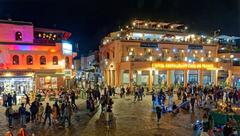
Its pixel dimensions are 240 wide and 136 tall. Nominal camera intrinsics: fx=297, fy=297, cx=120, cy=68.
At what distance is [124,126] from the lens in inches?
751

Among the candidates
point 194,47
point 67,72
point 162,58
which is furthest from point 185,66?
point 67,72

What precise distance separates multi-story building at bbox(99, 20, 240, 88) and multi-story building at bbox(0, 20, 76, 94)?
→ 10889 millimetres

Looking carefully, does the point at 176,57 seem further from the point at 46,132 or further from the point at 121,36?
the point at 46,132

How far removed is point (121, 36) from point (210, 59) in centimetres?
1629

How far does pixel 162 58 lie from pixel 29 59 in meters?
21.2

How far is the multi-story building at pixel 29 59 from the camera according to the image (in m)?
34.9

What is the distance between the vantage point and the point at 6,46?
3506 centimetres

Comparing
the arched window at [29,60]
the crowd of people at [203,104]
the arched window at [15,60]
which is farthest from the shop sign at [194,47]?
the arched window at [15,60]

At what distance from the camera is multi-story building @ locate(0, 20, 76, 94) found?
34.9 m

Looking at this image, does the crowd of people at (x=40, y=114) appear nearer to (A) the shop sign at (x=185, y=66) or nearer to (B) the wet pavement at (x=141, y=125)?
(B) the wet pavement at (x=141, y=125)

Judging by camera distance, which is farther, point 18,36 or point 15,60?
point 18,36

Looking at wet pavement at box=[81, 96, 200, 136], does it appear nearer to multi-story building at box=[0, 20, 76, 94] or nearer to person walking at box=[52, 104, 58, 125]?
person walking at box=[52, 104, 58, 125]

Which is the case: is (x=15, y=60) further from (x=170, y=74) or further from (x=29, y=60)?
(x=170, y=74)

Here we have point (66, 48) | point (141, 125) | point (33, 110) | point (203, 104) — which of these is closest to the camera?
point (141, 125)
